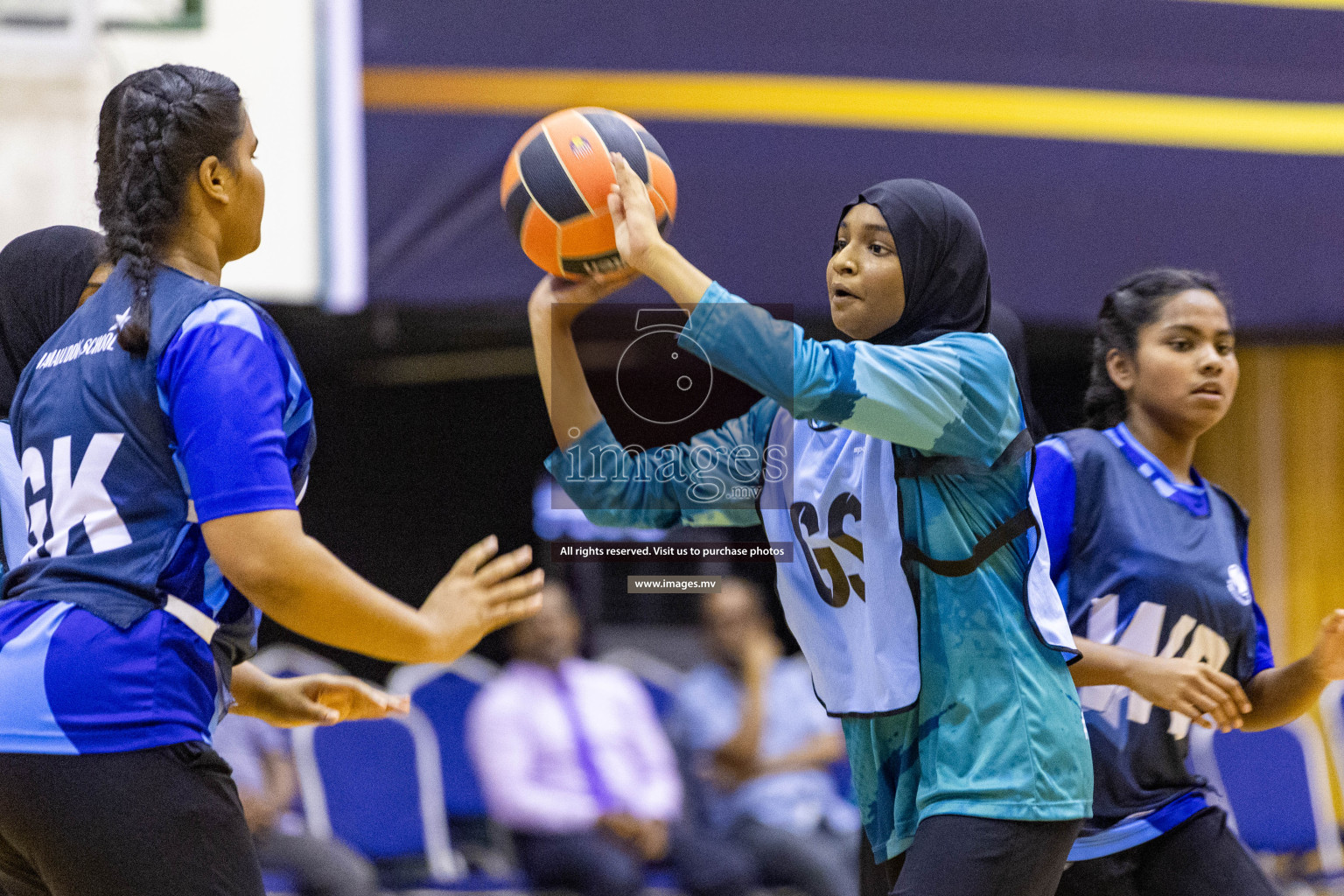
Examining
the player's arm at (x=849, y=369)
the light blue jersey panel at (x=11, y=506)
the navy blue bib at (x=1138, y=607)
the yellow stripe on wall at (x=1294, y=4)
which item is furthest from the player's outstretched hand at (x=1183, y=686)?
the yellow stripe on wall at (x=1294, y=4)

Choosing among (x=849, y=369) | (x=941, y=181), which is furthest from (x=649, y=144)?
(x=941, y=181)

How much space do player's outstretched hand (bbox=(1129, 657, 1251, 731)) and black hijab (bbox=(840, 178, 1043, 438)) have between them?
0.69 meters

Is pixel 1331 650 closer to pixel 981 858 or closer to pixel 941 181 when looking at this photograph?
pixel 981 858

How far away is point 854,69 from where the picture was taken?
5500 millimetres

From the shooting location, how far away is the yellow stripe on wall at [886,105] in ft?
16.8

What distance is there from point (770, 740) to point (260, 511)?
14.2 ft

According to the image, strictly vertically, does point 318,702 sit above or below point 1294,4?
below

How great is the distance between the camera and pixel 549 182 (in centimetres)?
250

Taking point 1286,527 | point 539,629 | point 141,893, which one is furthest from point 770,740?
point 141,893

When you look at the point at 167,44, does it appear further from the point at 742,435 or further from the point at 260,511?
the point at 260,511

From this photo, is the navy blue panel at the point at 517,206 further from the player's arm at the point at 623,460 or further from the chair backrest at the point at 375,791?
the chair backrest at the point at 375,791

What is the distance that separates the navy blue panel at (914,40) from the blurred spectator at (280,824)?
2.56m

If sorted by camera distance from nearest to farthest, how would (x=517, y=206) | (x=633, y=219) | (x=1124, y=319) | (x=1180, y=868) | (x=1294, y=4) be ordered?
(x=633, y=219) < (x=517, y=206) < (x=1180, y=868) < (x=1124, y=319) < (x=1294, y=4)

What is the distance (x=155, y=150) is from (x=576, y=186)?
77 centimetres
